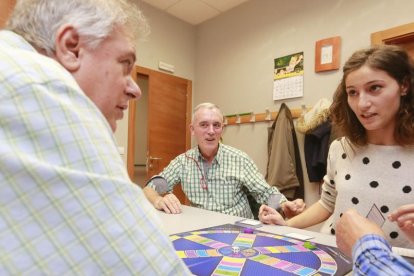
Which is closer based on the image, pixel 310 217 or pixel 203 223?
pixel 203 223

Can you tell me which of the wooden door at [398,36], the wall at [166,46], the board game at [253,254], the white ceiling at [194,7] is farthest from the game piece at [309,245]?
the white ceiling at [194,7]

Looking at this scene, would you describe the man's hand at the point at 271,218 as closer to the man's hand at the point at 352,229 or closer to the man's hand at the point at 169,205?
the man's hand at the point at 169,205

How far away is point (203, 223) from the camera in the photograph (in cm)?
132

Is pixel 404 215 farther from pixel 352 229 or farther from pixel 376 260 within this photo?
pixel 376 260

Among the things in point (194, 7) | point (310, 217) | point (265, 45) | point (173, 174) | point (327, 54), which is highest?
point (194, 7)

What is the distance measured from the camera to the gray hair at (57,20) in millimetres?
627

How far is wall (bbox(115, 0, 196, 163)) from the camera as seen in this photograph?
3.62 meters

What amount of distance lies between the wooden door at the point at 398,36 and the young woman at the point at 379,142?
1395 millimetres

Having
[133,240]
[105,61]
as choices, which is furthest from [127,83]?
[133,240]

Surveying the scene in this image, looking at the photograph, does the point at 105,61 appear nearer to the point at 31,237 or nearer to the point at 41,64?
the point at 41,64

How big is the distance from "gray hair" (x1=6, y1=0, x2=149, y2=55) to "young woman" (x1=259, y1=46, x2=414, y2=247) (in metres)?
1.00

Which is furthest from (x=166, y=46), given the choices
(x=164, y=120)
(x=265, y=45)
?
(x=265, y=45)

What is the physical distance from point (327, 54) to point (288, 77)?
43 centimetres

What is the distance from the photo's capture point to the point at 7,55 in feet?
1.55
